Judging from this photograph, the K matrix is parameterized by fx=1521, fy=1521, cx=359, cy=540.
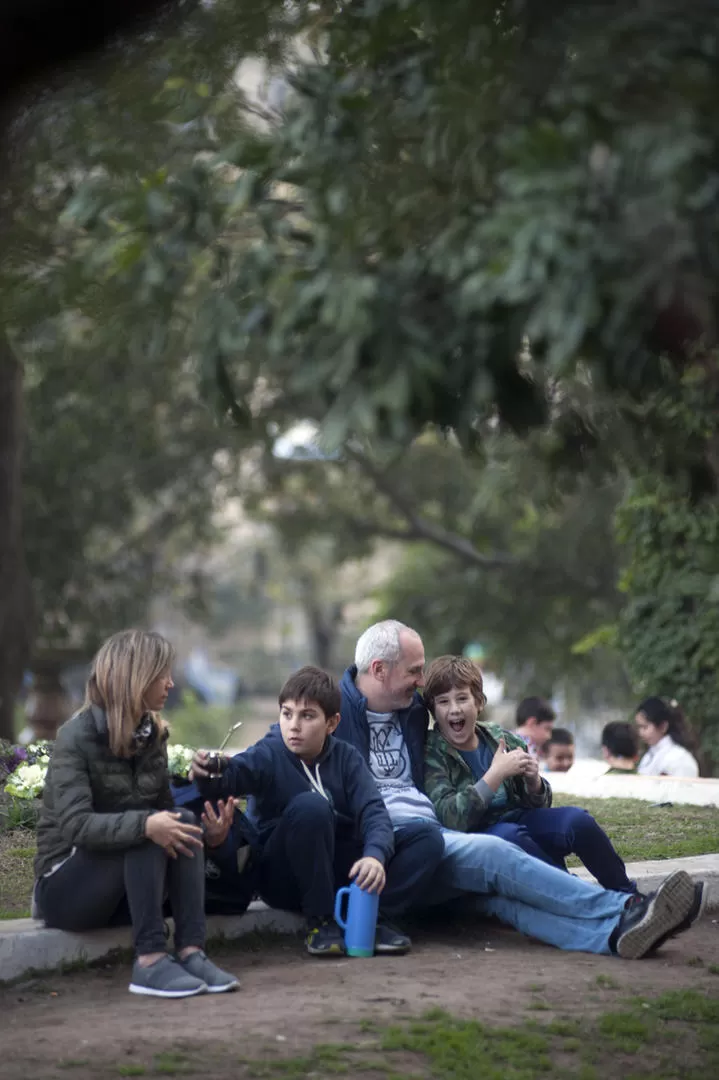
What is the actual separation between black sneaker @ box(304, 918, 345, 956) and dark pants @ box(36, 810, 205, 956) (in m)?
0.61

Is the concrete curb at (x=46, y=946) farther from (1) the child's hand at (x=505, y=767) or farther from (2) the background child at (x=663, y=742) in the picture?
(2) the background child at (x=663, y=742)

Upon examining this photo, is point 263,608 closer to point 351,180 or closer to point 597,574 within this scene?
point 597,574

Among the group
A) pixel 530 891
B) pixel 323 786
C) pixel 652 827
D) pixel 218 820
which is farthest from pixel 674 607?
pixel 218 820

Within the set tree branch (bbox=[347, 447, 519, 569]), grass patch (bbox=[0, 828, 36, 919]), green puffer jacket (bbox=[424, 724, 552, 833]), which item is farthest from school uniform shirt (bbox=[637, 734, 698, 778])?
tree branch (bbox=[347, 447, 519, 569])

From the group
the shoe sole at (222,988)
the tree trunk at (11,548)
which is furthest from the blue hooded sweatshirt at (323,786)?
the tree trunk at (11,548)

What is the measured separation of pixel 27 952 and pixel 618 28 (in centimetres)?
377

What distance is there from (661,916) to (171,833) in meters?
2.02

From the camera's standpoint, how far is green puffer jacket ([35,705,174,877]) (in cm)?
532

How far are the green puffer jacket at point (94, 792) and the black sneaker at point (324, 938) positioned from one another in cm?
88

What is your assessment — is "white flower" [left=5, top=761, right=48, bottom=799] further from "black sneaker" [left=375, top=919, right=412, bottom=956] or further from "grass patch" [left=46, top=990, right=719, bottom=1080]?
"grass patch" [left=46, top=990, right=719, bottom=1080]

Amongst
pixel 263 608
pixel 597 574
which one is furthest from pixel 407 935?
pixel 263 608

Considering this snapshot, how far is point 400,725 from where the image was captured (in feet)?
21.7

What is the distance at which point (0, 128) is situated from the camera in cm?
439

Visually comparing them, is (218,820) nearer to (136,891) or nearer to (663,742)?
(136,891)
